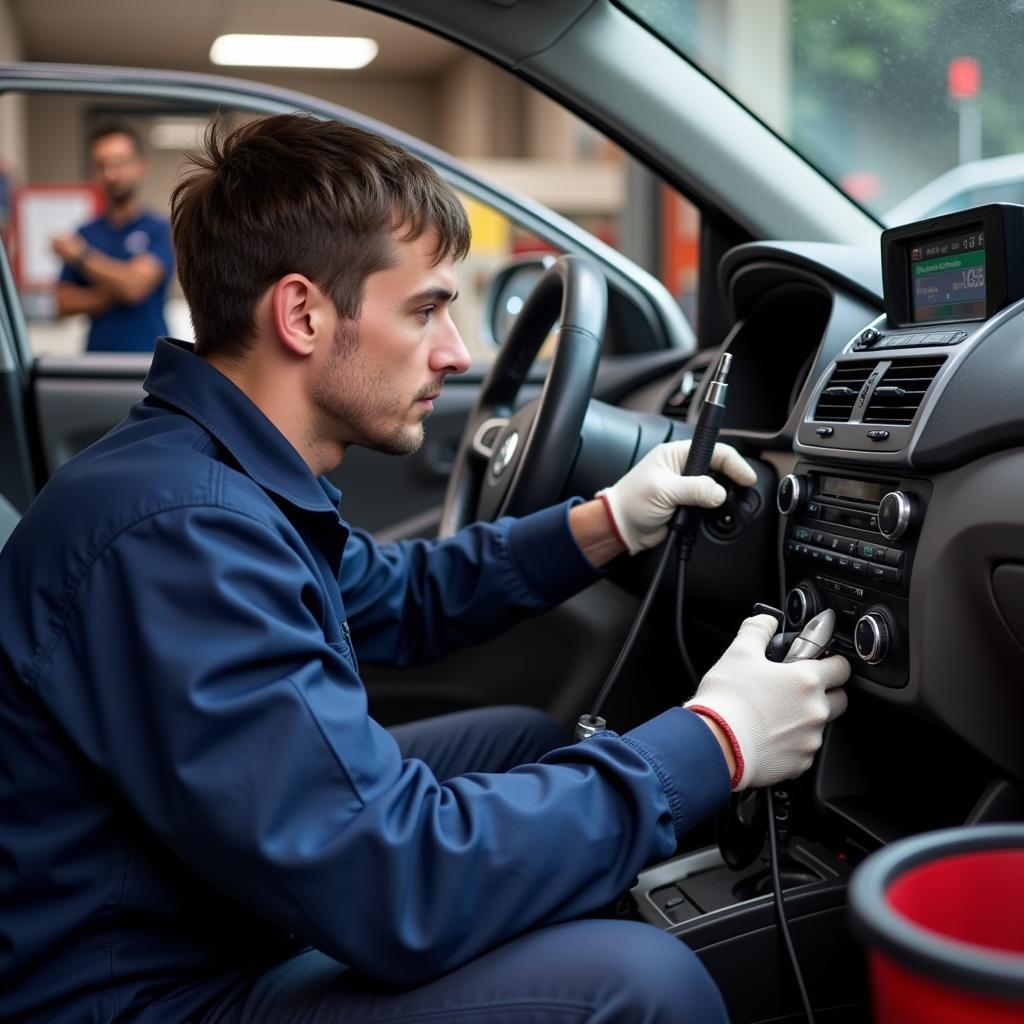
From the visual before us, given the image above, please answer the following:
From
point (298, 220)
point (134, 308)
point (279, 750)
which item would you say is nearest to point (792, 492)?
point (298, 220)

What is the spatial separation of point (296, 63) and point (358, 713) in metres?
11.1

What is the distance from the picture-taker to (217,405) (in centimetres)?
97

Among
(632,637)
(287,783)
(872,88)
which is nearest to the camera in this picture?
(287,783)

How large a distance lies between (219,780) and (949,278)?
2.62 ft

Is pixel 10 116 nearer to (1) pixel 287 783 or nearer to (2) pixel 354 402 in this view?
(2) pixel 354 402

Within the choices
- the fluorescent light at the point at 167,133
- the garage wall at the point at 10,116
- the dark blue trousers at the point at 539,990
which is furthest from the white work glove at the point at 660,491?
the fluorescent light at the point at 167,133

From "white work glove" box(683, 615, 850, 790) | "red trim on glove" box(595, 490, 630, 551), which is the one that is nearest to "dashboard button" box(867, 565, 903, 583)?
"white work glove" box(683, 615, 850, 790)

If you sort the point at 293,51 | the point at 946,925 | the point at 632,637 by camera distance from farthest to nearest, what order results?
the point at 293,51, the point at 632,637, the point at 946,925

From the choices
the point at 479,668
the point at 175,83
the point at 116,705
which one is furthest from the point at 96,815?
the point at 175,83

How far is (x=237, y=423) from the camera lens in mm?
974

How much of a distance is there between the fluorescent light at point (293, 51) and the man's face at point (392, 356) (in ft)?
30.2

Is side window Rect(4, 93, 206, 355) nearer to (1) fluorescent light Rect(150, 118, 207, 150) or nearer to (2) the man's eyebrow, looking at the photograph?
(2) the man's eyebrow

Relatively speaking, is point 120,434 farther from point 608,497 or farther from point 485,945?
point 608,497

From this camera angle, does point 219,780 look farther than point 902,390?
No
